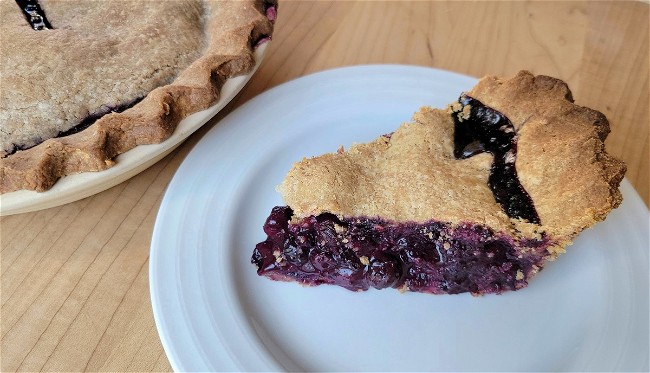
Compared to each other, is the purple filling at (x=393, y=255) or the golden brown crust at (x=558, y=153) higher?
the golden brown crust at (x=558, y=153)

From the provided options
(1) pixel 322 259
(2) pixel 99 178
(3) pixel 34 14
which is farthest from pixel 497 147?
(3) pixel 34 14

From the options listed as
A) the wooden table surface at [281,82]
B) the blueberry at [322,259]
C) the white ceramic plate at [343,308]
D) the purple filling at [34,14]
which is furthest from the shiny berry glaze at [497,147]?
the purple filling at [34,14]

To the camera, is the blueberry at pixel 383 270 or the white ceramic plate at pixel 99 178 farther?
the blueberry at pixel 383 270

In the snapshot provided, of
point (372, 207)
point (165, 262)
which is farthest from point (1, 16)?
point (372, 207)

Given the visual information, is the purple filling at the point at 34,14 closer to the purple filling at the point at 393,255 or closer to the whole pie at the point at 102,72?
the whole pie at the point at 102,72

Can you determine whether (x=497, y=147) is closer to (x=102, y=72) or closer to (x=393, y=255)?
(x=393, y=255)

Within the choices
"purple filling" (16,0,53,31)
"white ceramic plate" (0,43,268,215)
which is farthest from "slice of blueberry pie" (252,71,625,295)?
"purple filling" (16,0,53,31)

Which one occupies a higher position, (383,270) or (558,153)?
(558,153)

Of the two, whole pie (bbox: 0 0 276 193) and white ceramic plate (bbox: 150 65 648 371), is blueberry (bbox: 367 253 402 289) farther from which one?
whole pie (bbox: 0 0 276 193)
